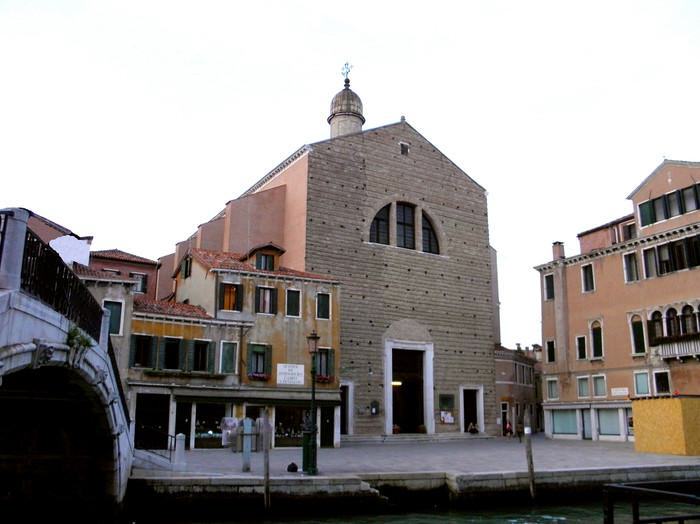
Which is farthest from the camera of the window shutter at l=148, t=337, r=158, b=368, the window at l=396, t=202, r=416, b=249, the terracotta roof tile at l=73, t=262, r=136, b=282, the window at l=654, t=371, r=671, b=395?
the window at l=396, t=202, r=416, b=249

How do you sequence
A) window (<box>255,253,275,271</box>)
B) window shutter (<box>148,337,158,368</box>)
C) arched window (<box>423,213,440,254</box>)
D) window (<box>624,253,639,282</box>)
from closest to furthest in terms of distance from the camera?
1. window shutter (<box>148,337,158,368</box>)
2. window (<box>255,253,275,271</box>)
3. window (<box>624,253,639,282</box>)
4. arched window (<box>423,213,440,254</box>)

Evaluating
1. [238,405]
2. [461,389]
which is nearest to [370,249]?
[461,389]

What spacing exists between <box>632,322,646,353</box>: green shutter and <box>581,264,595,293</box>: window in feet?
9.54

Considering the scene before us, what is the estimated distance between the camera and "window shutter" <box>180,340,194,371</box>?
22312mm

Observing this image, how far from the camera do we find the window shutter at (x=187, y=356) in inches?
878

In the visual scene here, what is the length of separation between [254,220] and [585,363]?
50.0ft

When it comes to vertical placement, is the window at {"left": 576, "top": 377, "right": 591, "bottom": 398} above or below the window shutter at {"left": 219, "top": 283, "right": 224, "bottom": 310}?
below

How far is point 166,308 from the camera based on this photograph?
906 inches

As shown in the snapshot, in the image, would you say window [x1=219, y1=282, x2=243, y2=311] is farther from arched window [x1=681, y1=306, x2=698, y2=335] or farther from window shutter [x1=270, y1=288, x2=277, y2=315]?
arched window [x1=681, y1=306, x2=698, y2=335]

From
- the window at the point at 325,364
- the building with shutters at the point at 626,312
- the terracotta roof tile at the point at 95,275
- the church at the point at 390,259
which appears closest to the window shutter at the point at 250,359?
the window at the point at 325,364

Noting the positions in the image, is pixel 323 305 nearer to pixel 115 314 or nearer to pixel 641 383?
pixel 115 314

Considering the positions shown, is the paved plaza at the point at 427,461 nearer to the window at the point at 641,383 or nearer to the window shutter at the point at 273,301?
the window at the point at 641,383

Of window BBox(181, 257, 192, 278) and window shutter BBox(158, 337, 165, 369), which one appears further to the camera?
window BBox(181, 257, 192, 278)

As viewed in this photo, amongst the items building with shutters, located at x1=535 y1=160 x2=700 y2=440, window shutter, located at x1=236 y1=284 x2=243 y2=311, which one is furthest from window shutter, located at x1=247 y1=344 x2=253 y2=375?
building with shutters, located at x1=535 y1=160 x2=700 y2=440
